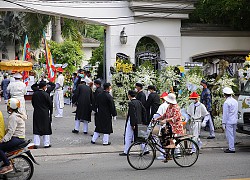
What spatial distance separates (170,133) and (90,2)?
35.3ft

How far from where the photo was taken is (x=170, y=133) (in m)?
10.8

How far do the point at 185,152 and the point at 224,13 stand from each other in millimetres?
12485

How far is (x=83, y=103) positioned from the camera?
51.1 feet

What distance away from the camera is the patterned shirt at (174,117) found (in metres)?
11.0

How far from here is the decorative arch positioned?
850 inches

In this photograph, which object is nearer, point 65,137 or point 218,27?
point 65,137

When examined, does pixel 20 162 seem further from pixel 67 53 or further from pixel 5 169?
pixel 67 53

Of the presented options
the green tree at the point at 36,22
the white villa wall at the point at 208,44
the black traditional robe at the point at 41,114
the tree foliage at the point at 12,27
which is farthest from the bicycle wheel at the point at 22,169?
the tree foliage at the point at 12,27

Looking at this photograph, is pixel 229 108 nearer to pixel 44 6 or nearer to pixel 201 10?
pixel 44 6

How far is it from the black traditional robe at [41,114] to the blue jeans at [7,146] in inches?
145

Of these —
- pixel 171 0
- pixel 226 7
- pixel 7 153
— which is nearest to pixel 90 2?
pixel 171 0

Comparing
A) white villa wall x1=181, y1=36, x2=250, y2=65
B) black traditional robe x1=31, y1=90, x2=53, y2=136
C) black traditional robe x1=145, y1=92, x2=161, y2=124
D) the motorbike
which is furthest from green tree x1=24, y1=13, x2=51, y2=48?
the motorbike

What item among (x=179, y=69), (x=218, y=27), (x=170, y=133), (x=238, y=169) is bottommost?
(x=238, y=169)

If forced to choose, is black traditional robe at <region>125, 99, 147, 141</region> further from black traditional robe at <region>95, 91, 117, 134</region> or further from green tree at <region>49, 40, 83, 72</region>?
green tree at <region>49, 40, 83, 72</region>
